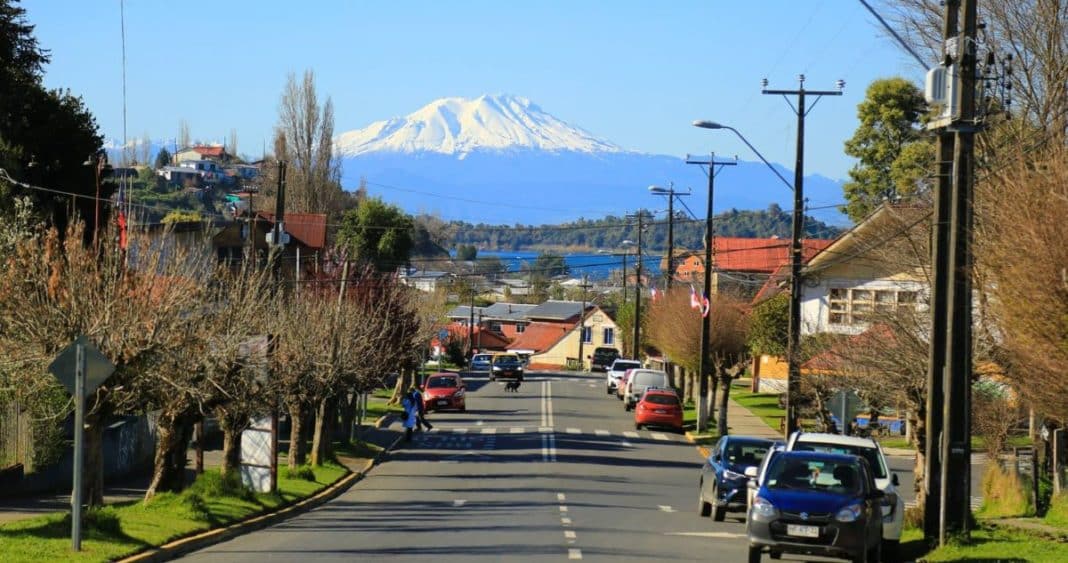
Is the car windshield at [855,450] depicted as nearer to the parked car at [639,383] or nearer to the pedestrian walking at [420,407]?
the pedestrian walking at [420,407]

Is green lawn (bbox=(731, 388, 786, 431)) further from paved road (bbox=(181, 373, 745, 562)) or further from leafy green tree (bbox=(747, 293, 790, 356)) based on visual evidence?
paved road (bbox=(181, 373, 745, 562))

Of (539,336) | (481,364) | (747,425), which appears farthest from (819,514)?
(539,336)

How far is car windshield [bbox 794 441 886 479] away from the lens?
78.1ft

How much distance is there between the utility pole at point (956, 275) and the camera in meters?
20.2

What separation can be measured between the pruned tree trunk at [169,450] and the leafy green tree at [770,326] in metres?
37.8

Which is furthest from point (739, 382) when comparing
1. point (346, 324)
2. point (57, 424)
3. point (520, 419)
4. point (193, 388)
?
point (193, 388)

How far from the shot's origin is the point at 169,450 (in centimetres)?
2742

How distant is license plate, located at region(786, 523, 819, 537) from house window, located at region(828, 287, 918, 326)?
13597 millimetres

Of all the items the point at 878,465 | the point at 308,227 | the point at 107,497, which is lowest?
the point at 107,497

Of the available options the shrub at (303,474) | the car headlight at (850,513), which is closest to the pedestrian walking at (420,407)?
the shrub at (303,474)

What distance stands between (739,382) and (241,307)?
225 feet

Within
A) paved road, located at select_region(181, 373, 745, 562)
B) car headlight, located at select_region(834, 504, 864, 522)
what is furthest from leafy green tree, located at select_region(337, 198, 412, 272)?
car headlight, located at select_region(834, 504, 864, 522)

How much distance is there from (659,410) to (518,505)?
86.1ft

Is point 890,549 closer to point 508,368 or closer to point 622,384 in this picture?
point 622,384
